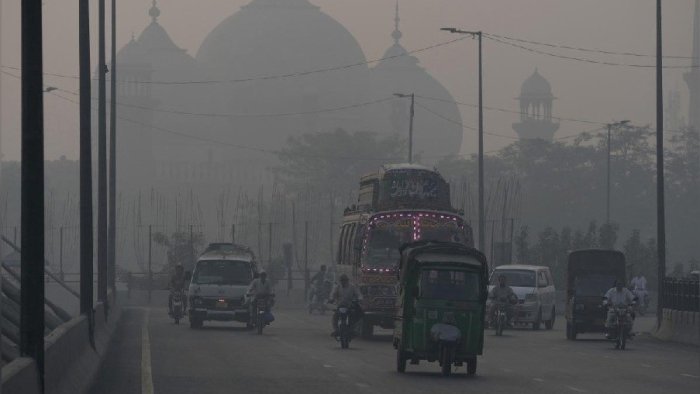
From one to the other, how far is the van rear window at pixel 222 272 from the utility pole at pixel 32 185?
2236 centimetres

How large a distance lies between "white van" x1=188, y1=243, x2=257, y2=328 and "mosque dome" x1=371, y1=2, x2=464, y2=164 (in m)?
125

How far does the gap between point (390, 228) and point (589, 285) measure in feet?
18.6

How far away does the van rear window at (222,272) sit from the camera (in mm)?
39656

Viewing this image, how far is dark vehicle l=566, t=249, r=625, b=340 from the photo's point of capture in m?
37.0

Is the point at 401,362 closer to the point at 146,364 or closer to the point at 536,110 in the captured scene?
the point at 146,364

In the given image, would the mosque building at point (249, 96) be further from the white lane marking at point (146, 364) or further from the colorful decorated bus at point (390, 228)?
the white lane marking at point (146, 364)

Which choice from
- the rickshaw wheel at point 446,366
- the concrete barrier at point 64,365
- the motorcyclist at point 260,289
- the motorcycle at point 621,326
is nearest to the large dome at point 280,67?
the motorcyclist at point 260,289

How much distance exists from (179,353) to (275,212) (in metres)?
72.0

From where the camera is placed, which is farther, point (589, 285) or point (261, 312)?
point (589, 285)

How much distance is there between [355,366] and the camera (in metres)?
25.6

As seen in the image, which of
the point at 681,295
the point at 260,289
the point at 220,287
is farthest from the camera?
the point at 220,287

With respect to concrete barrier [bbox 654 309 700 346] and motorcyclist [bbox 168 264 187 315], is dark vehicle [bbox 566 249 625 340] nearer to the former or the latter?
concrete barrier [bbox 654 309 700 346]

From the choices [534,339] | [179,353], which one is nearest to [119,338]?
[179,353]

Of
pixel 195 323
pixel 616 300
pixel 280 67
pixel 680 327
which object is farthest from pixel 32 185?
pixel 280 67
